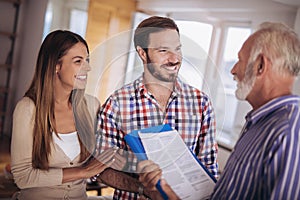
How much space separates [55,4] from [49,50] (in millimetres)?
356

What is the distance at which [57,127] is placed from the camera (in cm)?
82

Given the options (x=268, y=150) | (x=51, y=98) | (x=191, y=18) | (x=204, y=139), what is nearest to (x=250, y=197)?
(x=268, y=150)

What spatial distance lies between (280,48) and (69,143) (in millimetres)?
528

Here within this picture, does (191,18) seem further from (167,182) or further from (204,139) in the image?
(167,182)

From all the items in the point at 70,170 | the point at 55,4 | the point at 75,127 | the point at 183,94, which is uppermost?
the point at 55,4

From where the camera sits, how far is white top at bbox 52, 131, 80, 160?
0.81m

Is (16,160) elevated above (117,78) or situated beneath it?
situated beneath

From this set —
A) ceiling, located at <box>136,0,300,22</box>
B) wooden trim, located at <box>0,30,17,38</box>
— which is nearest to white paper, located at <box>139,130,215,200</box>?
wooden trim, located at <box>0,30,17,38</box>

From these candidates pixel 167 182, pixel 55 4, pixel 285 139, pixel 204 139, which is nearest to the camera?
pixel 285 139

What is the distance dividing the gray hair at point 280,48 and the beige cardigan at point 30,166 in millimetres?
385

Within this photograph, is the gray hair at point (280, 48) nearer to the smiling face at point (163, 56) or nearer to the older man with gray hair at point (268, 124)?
the older man with gray hair at point (268, 124)

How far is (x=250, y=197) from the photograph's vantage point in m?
0.64

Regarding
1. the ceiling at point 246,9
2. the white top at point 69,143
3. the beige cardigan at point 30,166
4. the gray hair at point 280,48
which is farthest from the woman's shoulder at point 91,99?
the ceiling at point 246,9

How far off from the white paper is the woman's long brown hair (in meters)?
0.16
